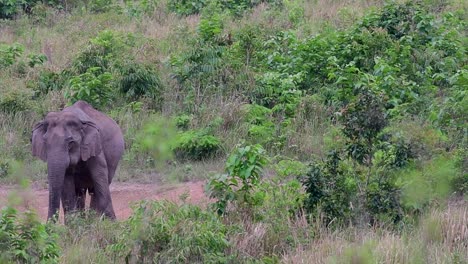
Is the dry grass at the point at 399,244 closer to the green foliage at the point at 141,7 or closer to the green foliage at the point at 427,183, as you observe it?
the green foliage at the point at 427,183

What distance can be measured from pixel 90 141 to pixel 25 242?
2696mm

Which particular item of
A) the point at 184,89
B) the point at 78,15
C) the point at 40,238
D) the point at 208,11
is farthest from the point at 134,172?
the point at 78,15

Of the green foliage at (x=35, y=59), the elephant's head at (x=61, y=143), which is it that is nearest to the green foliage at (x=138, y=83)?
the green foliage at (x=35, y=59)

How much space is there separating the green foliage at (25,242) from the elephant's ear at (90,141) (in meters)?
2.33

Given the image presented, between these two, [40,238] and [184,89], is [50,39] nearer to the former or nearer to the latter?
[184,89]

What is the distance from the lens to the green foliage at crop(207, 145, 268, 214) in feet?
32.8

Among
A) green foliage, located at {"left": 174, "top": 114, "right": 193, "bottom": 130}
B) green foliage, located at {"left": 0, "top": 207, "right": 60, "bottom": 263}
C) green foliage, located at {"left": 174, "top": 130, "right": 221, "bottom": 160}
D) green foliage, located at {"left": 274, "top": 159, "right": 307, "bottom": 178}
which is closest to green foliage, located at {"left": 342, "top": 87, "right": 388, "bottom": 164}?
green foliage, located at {"left": 274, "top": 159, "right": 307, "bottom": 178}

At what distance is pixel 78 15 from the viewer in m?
21.0

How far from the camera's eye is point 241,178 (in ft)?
33.6

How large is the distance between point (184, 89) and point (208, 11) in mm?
4378

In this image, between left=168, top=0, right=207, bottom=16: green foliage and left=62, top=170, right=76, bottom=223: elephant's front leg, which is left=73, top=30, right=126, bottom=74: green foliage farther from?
left=62, top=170, right=76, bottom=223: elephant's front leg

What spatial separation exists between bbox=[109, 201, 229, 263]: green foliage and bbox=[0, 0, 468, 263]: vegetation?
0.06 feet

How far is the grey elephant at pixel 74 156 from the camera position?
10375 mm

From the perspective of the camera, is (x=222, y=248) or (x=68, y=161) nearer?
(x=222, y=248)
